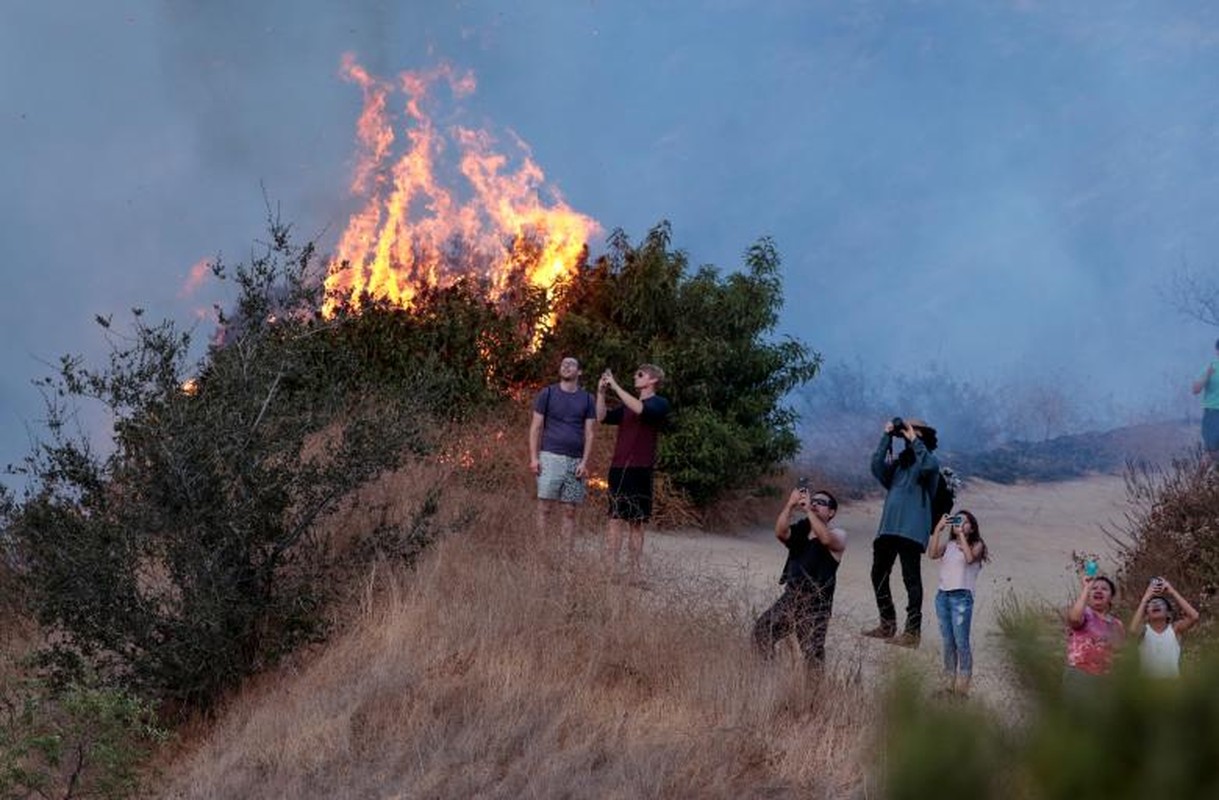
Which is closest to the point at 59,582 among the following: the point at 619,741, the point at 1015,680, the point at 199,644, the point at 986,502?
the point at 199,644

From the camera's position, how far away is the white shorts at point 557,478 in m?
12.0

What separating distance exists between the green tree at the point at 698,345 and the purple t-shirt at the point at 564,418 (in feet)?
19.0

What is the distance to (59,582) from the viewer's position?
347 inches

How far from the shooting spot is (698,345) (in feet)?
61.4

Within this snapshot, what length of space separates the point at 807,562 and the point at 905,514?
2047 millimetres

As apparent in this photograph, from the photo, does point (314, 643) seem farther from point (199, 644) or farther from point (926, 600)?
point (926, 600)

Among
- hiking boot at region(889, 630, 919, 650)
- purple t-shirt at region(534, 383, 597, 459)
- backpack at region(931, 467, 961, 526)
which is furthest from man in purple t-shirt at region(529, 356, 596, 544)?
hiking boot at region(889, 630, 919, 650)

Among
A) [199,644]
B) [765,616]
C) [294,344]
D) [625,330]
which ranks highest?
[625,330]

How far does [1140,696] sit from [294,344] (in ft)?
28.6

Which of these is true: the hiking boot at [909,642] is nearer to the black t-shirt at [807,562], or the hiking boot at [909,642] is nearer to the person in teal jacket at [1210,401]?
the black t-shirt at [807,562]

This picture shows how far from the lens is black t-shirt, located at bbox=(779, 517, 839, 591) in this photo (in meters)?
8.72

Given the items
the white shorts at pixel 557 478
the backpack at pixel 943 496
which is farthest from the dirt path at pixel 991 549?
the white shorts at pixel 557 478

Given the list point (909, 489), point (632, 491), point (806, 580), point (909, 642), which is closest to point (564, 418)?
point (632, 491)

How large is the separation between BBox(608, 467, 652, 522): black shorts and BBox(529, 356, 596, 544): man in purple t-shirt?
13.3 inches
